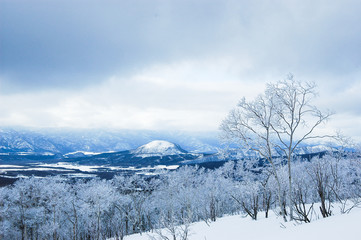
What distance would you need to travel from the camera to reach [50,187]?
144ft

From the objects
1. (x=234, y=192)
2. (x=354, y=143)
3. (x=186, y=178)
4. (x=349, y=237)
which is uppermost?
(x=354, y=143)

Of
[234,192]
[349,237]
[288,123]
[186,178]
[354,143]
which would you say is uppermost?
[288,123]

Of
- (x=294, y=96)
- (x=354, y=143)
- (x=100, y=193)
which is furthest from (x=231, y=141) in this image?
(x=100, y=193)

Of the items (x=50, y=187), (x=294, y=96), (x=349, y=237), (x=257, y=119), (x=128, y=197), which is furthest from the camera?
(x=128, y=197)

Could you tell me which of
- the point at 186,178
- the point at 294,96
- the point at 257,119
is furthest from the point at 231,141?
the point at 186,178

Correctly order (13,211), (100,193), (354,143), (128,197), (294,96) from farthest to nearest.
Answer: (128,197)
(13,211)
(100,193)
(294,96)
(354,143)

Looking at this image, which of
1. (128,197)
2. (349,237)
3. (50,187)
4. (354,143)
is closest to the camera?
(349,237)

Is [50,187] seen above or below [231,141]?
below

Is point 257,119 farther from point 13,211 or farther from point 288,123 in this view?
point 13,211

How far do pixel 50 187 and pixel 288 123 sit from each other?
4535 cm

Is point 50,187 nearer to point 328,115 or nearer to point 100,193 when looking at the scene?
point 100,193

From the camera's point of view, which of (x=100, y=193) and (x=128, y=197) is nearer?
(x=100, y=193)

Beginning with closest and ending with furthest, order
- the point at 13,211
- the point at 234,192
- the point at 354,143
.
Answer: the point at 354,143, the point at 13,211, the point at 234,192

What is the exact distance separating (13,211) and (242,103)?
46.4 metres
